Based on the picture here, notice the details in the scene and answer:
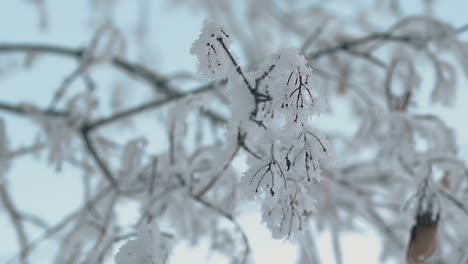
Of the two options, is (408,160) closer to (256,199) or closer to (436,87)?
(436,87)

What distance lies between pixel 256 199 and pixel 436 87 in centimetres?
83

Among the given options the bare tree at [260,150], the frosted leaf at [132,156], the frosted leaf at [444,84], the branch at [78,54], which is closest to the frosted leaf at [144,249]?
the bare tree at [260,150]

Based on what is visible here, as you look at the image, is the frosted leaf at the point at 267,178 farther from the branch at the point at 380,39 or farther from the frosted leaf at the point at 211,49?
the branch at the point at 380,39

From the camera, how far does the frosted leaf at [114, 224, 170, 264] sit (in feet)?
1.91

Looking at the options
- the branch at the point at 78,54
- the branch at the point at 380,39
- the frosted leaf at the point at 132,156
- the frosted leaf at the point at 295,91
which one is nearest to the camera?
the frosted leaf at the point at 295,91

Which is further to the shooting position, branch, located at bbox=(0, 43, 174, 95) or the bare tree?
branch, located at bbox=(0, 43, 174, 95)

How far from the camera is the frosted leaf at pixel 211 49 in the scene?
1.70 ft

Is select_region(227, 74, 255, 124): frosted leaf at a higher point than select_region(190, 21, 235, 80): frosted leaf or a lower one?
lower

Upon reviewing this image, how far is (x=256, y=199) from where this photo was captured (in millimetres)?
534

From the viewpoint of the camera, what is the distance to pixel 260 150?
0.74 meters

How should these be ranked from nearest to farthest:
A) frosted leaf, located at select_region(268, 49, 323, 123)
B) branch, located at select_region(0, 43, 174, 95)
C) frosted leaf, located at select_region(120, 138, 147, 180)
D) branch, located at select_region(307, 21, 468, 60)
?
frosted leaf, located at select_region(268, 49, 323, 123) → frosted leaf, located at select_region(120, 138, 147, 180) → branch, located at select_region(307, 21, 468, 60) → branch, located at select_region(0, 43, 174, 95)

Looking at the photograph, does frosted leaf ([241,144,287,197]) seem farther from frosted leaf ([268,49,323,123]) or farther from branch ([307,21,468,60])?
branch ([307,21,468,60])

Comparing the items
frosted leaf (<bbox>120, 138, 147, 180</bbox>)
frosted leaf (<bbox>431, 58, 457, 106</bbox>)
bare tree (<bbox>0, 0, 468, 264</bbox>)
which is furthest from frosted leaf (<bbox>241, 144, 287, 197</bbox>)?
frosted leaf (<bbox>431, 58, 457, 106</bbox>)

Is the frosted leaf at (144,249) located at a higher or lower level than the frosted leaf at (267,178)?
lower
